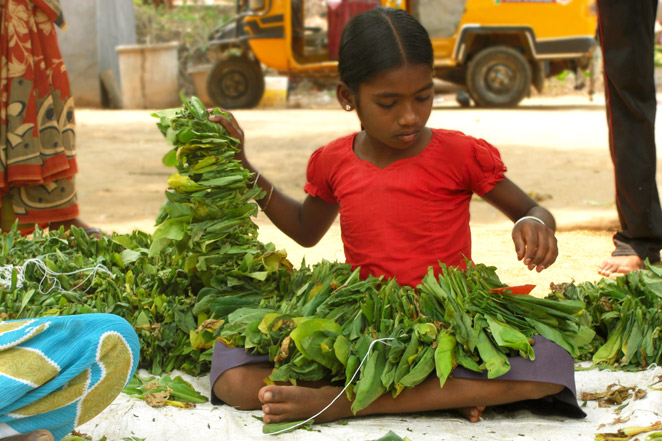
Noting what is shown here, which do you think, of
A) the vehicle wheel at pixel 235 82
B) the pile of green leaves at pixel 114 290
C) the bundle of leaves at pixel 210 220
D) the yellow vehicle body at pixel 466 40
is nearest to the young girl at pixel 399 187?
the bundle of leaves at pixel 210 220

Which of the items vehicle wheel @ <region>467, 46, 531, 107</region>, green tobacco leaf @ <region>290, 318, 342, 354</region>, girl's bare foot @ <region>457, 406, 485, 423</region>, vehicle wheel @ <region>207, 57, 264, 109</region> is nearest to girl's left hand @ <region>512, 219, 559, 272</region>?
girl's bare foot @ <region>457, 406, 485, 423</region>

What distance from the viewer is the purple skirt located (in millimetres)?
2121

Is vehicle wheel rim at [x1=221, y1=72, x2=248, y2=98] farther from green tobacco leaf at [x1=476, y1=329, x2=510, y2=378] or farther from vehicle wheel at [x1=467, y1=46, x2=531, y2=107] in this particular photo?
green tobacco leaf at [x1=476, y1=329, x2=510, y2=378]

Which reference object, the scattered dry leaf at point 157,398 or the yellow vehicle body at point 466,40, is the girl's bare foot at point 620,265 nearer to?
the scattered dry leaf at point 157,398

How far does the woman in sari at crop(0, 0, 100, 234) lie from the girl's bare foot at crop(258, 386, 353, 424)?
1985mm

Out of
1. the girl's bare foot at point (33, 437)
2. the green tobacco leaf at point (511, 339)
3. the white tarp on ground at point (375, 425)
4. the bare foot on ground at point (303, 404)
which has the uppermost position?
the green tobacco leaf at point (511, 339)

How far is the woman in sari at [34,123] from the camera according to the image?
3.86m

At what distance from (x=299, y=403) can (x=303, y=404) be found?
0.5 inches

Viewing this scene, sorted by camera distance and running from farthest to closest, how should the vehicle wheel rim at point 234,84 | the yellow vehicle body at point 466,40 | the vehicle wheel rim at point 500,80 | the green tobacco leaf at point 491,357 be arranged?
the vehicle wheel rim at point 234,84, the vehicle wheel rim at point 500,80, the yellow vehicle body at point 466,40, the green tobacco leaf at point 491,357

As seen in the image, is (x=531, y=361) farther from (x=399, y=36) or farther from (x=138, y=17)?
(x=138, y=17)

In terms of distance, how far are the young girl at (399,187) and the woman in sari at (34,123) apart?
1.68m

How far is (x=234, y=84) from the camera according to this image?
13438 mm

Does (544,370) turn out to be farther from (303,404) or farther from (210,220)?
(210,220)

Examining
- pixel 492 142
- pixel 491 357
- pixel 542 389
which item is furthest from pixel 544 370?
pixel 492 142
